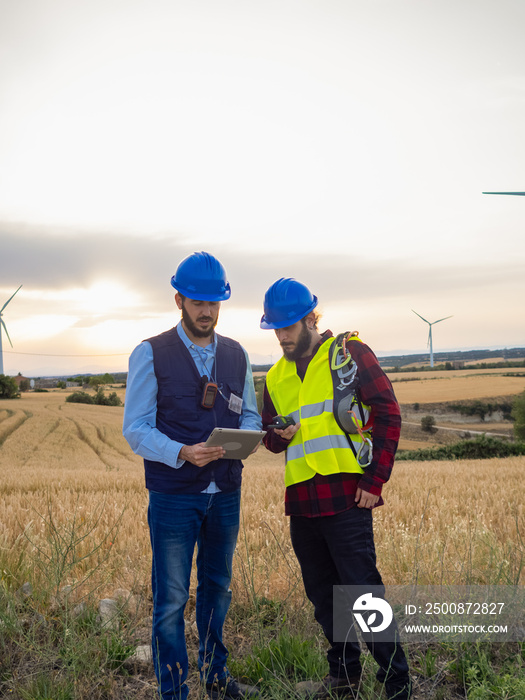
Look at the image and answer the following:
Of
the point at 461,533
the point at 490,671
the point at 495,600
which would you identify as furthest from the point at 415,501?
the point at 490,671

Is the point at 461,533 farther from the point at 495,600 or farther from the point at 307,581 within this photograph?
the point at 307,581

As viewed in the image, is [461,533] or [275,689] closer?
[275,689]

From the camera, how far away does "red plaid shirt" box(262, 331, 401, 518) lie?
141 inches

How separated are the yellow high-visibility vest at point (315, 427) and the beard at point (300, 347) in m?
0.09

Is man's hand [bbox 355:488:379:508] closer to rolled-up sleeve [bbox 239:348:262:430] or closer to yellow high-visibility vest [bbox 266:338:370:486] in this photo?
yellow high-visibility vest [bbox 266:338:370:486]

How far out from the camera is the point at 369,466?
362 centimetres

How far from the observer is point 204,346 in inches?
157

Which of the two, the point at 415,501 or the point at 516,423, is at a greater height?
the point at 415,501

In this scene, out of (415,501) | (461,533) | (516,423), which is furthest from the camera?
(516,423)

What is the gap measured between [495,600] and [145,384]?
318 centimetres

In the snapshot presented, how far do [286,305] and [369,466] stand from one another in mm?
1253

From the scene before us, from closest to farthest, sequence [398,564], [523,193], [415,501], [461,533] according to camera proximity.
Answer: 1. [398,564]
2. [461,533]
3. [415,501]
4. [523,193]

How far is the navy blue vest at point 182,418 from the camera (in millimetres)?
3672

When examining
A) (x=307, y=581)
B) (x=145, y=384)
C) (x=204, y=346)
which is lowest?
(x=307, y=581)
